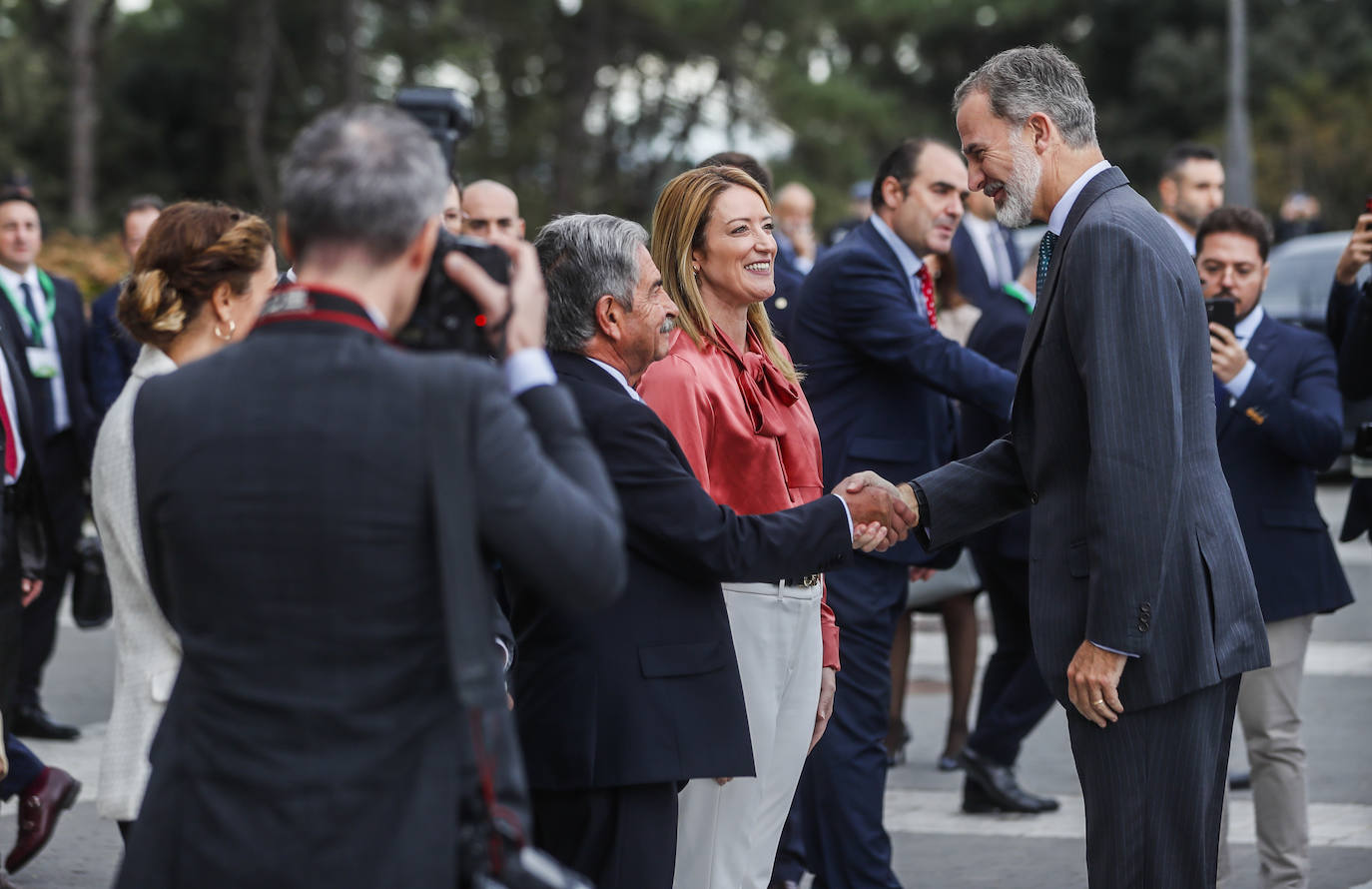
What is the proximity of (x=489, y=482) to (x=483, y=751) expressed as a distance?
0.38m

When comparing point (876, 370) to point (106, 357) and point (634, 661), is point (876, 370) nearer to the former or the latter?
point (634, 661)

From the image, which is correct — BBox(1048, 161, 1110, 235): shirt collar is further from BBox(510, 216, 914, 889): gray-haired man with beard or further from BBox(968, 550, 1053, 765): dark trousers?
BBox(968, 550, 1053, 765): dark trousers

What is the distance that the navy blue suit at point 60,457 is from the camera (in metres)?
7.81

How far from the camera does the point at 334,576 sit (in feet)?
7.70

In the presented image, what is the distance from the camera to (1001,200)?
4074mm

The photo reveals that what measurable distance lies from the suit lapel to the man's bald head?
3.52 m

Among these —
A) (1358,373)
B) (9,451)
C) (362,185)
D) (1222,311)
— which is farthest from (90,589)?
(1358,373)

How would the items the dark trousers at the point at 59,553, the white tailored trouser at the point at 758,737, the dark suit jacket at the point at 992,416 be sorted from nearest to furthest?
1. the white tailored trouser at the point at 758,737
2. the dark suit jacket at the point at 992,416
3. the dark trousers at the point at 59,553

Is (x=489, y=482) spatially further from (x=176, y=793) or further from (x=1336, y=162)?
(x=1336, y=162)

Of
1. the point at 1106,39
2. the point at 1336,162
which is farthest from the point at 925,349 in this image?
the point at 1106,39

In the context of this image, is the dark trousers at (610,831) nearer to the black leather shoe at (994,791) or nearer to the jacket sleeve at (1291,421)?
the jacket sleeve at (1291,421)

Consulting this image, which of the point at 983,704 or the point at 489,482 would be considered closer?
the point at 489,482

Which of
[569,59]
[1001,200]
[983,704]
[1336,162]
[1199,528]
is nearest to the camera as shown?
[1199,528]

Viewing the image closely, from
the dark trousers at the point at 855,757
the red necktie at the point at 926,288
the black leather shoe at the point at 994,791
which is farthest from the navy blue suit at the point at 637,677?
the black leather shoe at the point at 994,791
